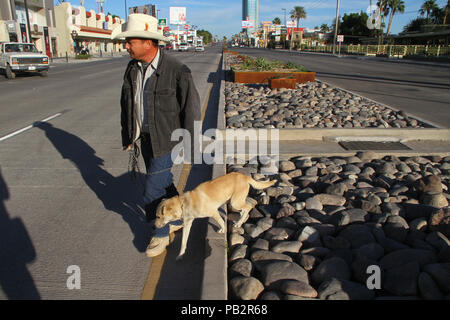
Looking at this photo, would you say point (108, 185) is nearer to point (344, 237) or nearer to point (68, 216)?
point (68, 216)

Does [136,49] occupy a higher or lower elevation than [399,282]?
higher

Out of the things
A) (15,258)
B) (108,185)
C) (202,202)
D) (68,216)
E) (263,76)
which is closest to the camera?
(202,202)

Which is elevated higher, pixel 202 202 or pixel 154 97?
pixel 154 97

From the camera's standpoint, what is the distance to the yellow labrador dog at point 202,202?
10.4ft

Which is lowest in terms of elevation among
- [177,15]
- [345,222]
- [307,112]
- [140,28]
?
[345,222]

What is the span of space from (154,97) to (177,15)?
460 feet

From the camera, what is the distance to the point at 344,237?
3.60 meters

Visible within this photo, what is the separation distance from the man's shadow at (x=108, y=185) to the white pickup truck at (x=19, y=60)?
1632 cm

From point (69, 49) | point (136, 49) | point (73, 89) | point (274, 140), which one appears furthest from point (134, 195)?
point (69, 49)

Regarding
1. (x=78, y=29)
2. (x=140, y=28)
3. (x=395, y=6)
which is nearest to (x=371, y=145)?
(x=140, y=28)

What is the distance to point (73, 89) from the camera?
16.5 meters

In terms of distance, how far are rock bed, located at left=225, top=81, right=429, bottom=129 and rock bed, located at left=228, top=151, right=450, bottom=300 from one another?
316 cm
